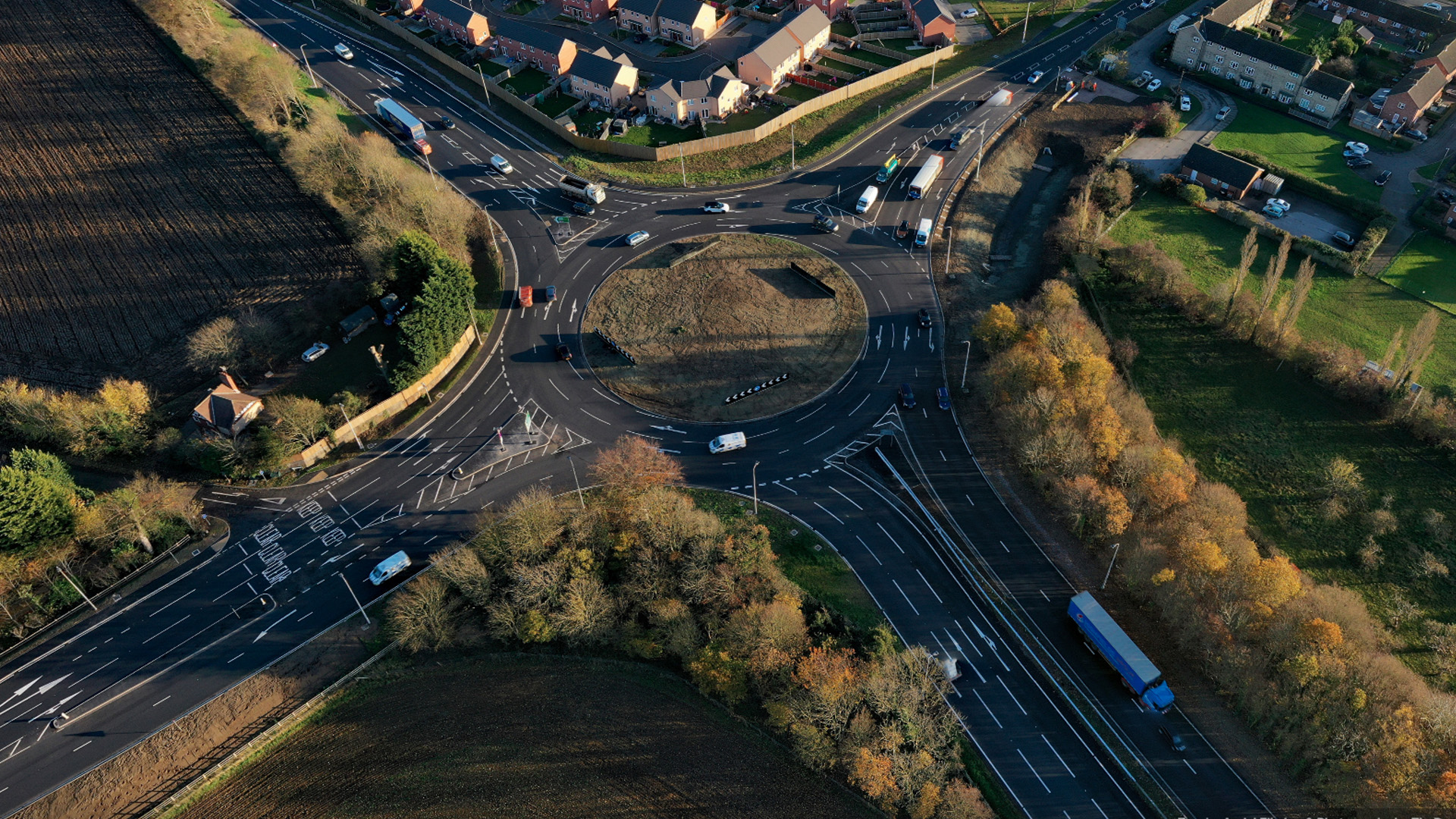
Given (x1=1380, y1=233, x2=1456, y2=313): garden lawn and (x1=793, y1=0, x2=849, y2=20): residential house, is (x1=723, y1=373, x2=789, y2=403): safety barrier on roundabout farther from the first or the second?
(x1=793, y1=0, x2=849, y2=20): residential house

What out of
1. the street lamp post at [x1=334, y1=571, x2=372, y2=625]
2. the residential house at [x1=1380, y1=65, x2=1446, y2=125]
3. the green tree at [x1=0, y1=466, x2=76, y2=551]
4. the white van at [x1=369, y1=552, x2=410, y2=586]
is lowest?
the street lamp post at [x1=334, y1=571, x2=372, y2=625]

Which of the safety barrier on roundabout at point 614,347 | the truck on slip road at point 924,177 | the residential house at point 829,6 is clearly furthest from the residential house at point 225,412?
the residential house at point 829,6

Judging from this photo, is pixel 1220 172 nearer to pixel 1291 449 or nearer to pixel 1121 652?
pixel 1291 449

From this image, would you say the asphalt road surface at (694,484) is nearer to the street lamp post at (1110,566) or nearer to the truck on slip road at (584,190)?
the truck on slip road at (584,190)

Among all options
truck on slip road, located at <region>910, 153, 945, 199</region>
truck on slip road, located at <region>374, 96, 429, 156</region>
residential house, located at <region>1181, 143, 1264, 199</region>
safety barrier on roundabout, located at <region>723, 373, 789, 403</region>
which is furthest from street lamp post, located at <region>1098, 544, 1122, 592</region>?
truck on slip road, located at <region>374, 96, 429, 156</region>

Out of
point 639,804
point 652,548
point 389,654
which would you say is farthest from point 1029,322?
point 389,654

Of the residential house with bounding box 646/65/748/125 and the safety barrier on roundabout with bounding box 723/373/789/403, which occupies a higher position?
the residential house with bounding box 646/65/748/125
